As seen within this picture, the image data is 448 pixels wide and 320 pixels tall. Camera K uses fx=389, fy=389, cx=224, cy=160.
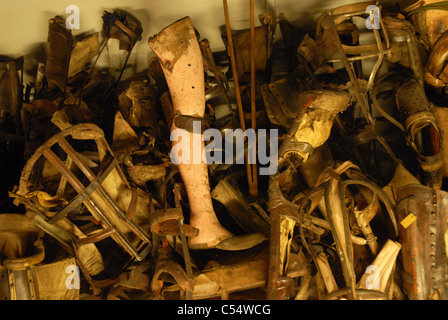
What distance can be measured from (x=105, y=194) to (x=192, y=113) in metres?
0.58

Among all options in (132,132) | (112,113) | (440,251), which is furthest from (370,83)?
(112,113)

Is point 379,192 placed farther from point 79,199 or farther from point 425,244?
point 79,199

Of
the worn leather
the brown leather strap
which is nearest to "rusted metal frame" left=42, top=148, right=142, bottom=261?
the brown leather strap

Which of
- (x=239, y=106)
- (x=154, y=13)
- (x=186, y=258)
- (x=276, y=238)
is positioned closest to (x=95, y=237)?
(x=186, y=258)

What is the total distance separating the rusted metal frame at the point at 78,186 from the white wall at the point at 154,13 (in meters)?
0.98

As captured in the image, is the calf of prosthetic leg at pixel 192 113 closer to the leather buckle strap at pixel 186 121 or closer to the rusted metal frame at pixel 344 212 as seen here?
the leather buckle strap at pixel 186 121

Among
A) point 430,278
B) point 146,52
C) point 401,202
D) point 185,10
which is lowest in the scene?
point 430,278

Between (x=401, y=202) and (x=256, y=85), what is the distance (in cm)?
102

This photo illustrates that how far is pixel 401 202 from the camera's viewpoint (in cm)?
192

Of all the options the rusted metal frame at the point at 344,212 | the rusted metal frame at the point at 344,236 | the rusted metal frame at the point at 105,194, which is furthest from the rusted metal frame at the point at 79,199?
the rusted metal frame at the point at 344,236

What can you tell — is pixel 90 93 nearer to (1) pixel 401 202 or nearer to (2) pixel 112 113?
(2) pixel 112 113

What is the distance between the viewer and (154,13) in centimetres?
231

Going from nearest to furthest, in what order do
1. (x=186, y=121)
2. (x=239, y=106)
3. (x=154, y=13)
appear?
(x=186, y=121) < (x=239, y=106) < (x=154, y=13)

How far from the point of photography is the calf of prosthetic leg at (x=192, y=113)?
6.23 feet
